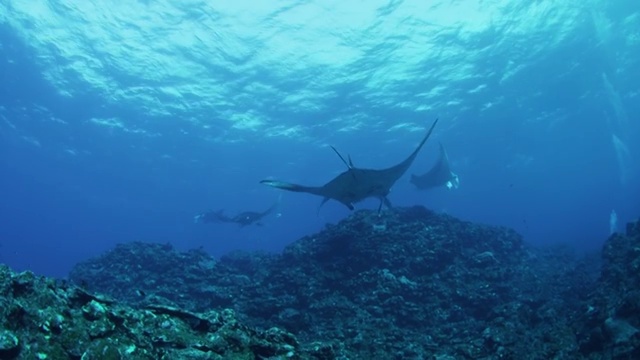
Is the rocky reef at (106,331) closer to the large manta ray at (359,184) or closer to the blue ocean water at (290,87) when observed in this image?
the large manta ray at (359,184)

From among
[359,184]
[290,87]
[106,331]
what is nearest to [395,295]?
[359,184]

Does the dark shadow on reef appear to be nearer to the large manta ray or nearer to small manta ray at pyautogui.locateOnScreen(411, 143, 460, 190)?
the large manta ray

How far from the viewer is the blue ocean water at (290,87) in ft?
67.6

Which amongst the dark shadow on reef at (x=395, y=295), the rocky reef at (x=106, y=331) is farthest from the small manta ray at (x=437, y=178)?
the rocky reef at (x=106, y=331)

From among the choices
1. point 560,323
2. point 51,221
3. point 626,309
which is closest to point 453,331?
point 560,323

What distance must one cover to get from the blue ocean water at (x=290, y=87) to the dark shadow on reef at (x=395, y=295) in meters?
11.5

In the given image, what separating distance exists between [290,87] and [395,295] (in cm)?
2015

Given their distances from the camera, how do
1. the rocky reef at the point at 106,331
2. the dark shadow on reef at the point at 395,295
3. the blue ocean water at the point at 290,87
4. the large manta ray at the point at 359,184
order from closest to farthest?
the rocky reef at the point at 106,331
the dark shadow on reef at the point at 395,295
the large manta ray at the point at 359,184
the blue ocean water at the point at 290,87

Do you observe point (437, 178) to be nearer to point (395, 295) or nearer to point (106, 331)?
point (395, 295)

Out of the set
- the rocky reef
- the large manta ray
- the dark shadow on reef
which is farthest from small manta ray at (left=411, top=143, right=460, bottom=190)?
the rocky reef

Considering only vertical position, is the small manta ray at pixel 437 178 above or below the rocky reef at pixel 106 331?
above

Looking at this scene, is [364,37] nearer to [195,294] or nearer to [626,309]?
[195,294]

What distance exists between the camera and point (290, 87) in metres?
27.4

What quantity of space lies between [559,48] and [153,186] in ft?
172
